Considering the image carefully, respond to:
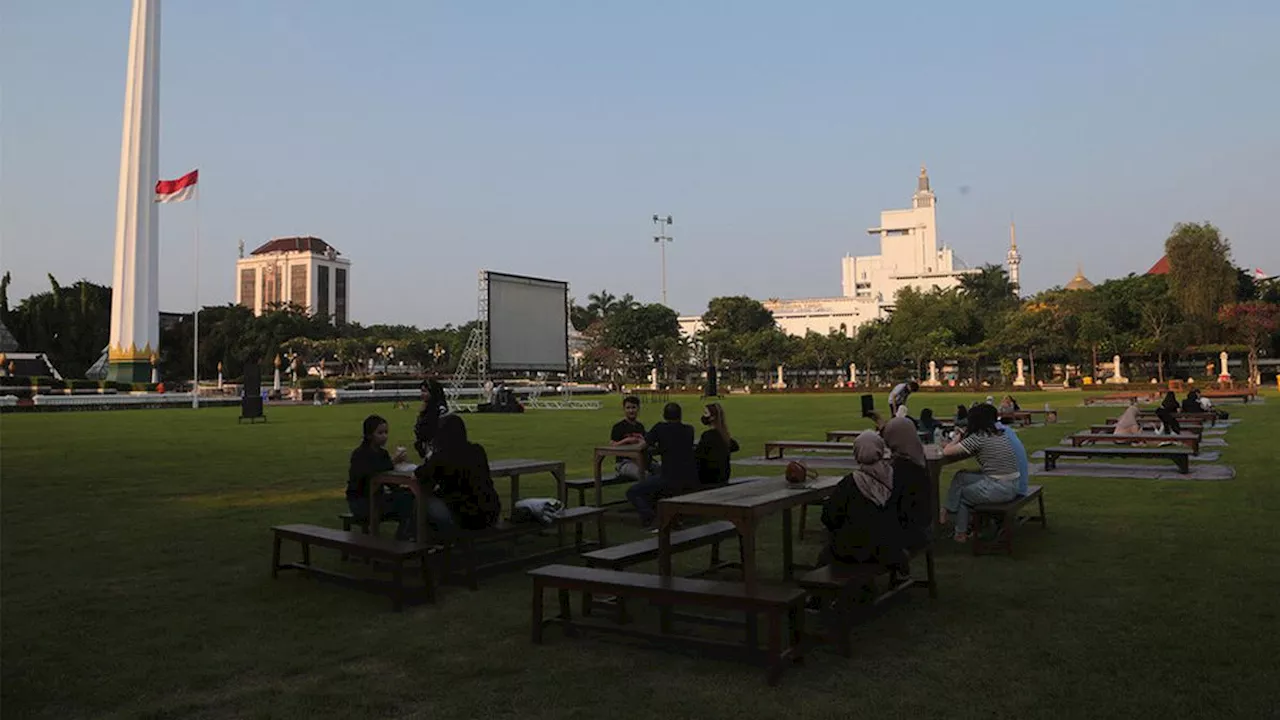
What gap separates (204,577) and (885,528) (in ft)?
16.6

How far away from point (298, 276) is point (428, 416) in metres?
167

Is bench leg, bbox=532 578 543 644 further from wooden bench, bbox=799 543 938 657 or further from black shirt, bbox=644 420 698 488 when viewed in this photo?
black shirt, bbox=644 420 698 488

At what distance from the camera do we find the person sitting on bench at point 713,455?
8617mm

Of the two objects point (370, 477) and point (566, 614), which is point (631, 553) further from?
point (370, 477)

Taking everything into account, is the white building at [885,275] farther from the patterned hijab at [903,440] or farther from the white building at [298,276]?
the patterned hijab at [903,440]

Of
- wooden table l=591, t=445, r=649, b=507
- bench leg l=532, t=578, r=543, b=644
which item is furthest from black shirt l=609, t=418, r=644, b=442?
bench leg l=532, t=578, r=543, b=644

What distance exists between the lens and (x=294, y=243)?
170 metres

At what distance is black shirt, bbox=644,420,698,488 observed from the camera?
820 cm

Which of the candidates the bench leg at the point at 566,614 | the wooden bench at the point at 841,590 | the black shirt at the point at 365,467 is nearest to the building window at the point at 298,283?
the black shirt at the point at 365,467

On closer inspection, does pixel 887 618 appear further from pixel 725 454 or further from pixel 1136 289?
pixel 1136 289

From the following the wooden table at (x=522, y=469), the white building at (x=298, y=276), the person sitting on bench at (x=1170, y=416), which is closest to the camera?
the wooden table at (x=522, y=469)


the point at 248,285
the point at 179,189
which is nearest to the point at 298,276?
the point at 248,285

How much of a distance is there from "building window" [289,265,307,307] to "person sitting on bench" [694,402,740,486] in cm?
16553

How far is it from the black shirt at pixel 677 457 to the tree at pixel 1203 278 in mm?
70480
